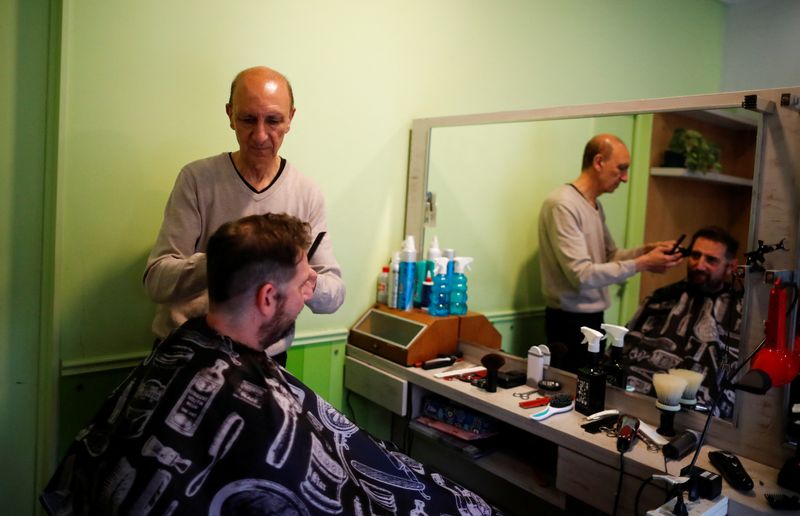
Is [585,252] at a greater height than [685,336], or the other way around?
[585,252]

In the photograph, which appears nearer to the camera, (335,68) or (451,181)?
(335,68)

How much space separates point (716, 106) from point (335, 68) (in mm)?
1337

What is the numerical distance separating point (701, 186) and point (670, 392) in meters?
1.12

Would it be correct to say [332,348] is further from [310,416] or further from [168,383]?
[168,383]

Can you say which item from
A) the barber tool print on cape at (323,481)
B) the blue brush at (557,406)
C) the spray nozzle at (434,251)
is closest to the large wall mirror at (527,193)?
the spray nozzle at (434,251)

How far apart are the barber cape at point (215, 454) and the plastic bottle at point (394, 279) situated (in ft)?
3.45

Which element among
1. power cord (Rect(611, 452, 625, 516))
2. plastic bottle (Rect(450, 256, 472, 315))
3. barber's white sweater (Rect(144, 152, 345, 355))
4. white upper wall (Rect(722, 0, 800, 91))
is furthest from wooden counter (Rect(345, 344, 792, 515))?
white upper wall (Rect(722, 0, 800, 91))

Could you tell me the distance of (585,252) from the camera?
7.77 feet

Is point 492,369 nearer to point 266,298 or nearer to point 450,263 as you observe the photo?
point 450,263

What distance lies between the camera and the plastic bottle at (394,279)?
2.50 meters

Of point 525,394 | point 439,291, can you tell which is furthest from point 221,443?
point 439,291

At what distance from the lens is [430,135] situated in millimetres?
2539

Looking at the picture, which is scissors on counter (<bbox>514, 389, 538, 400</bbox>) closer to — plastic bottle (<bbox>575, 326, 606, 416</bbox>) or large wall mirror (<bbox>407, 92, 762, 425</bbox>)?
plastic bottle (<bbox>575, 326, 606, 416</bbox>)

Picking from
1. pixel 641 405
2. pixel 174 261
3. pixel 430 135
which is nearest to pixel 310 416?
pixel 174 261
